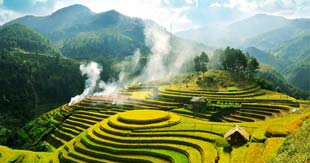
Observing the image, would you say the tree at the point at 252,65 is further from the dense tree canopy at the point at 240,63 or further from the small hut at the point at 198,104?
the small hut at the point at 198,104

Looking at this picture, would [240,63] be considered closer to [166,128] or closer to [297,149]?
[166,128]

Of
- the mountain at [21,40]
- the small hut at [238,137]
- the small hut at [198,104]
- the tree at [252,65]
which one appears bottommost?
the small hut at [238,137]

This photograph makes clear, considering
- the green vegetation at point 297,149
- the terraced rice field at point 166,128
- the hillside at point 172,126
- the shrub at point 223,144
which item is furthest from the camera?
the terraced rice field at point 166,128

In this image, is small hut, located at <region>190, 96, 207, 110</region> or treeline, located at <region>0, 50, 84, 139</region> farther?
treeline, located at <region>0, 50, 84, 139</region>

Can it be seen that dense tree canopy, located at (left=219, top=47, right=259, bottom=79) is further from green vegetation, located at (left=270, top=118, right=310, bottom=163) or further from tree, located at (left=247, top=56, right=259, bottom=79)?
green vegetation, located at (left=270, top=118, right=310, bottom=163)

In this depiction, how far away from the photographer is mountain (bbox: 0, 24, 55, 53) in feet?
495

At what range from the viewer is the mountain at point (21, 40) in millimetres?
150950

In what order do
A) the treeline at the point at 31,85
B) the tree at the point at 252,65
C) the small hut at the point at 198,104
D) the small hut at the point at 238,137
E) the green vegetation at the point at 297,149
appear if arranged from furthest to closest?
the treeline at the point at 31,85, the tree at the point at 252,65, the small hut at the point at 198,104, the small hut at the point at 238,137, the green vegetation at the point at 297,149

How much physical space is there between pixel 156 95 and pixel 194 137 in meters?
26.4

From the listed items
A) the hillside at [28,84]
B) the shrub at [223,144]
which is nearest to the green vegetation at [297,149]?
the shrub at [223,144]

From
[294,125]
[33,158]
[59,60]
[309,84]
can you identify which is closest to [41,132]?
[33,158]

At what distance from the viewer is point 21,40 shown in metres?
158

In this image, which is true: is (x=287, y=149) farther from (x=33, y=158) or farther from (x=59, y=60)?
(x=59, y=60)

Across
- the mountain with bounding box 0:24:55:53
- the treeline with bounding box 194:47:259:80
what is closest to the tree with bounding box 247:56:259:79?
the treeline with bounding box 194:47:259:80
